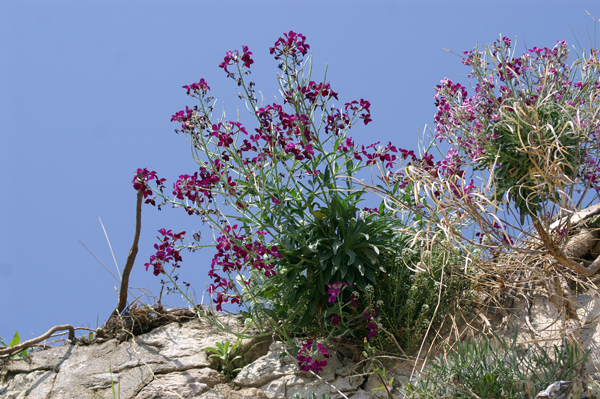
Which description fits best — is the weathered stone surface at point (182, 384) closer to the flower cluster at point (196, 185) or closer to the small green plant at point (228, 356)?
the small green plant at point (228, 356)

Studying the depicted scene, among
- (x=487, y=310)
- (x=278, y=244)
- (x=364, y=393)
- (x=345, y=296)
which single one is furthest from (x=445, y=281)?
(x=278, y=244)

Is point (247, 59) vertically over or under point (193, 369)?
over

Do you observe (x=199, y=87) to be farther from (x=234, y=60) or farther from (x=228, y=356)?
(x=228, y=356)

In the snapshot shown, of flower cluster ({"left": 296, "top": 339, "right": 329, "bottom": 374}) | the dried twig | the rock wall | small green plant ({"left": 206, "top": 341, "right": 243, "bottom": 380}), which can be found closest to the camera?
flower cluster ({"left": 296, "top": 339, "right": 329, "bottom": 374})

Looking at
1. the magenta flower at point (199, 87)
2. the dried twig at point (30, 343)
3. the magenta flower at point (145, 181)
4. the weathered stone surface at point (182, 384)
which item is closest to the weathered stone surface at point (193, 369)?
the weathered stone surface at point (182, 384)

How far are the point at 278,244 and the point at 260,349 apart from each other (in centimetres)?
83

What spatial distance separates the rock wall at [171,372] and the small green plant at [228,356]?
5 centimetres

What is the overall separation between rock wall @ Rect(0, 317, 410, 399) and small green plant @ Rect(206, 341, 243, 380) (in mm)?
53

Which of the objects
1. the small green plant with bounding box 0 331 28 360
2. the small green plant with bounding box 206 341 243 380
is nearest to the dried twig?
the small green plant with bounding box 0 331 28 360

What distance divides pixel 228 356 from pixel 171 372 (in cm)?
40

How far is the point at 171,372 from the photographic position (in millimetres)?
3631

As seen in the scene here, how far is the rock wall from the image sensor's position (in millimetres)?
3350

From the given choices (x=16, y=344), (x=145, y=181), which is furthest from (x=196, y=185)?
(x=16, y=344)

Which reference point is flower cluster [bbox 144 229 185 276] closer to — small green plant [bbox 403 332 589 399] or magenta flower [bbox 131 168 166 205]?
magenta flower [bbox 131 168 166 205]
